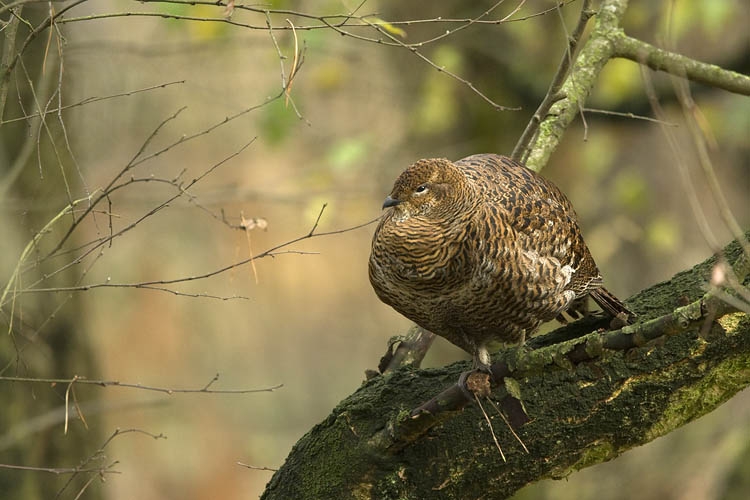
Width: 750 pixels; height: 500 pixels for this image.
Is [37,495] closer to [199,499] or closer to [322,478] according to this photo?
[322,478]

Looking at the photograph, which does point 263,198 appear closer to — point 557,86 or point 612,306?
point 557,86

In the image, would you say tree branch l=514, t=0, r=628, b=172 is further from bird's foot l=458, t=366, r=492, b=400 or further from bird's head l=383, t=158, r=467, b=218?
bird's foot l=458, t=366, r=492, b=400

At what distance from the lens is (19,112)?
512 cm

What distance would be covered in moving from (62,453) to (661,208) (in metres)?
6.69

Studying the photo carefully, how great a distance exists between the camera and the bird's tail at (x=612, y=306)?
3.60m

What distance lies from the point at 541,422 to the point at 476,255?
0.74 m

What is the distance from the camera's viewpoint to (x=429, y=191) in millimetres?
3904

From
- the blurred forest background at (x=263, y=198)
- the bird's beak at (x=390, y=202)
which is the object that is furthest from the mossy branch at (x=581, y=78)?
the bird's beak at (x=390, y=202)

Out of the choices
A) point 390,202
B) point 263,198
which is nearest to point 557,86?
point 390,202

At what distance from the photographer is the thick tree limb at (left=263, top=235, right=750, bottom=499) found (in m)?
3.21

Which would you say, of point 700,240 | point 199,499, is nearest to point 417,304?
point 700,240

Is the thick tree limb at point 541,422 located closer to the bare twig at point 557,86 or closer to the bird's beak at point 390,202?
the bird's beak at point 390,202

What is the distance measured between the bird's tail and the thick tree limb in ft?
0.19

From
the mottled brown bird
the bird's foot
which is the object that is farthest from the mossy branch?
the bird's foot
